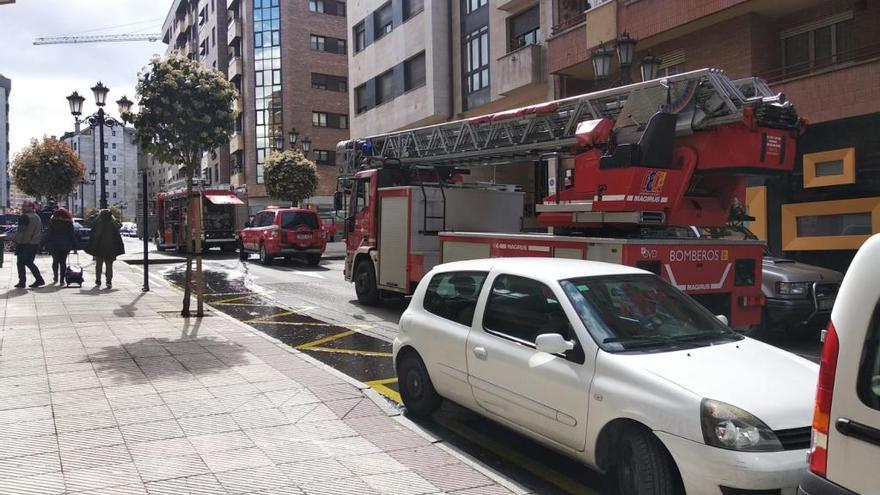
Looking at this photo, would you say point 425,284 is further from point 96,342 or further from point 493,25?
point 493,25

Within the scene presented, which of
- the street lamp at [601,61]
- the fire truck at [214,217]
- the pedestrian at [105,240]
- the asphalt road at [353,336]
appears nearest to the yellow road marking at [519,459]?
the asphalt road at [353,336]

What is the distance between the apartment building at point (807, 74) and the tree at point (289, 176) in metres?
20.1

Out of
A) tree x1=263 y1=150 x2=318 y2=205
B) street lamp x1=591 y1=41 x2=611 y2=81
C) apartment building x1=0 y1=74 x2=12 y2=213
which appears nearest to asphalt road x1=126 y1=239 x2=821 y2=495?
street lamp x1=591 y1=41 x2=611 y2=81

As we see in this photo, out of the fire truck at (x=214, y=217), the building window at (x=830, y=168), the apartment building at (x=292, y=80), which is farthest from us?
the apartment building at (x=292, y=80)

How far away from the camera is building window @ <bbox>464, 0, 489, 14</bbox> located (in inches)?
906

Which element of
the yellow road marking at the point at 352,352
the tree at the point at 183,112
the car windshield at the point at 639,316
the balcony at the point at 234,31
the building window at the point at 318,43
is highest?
the balcony at the point at 234,31

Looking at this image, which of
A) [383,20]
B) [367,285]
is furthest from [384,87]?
[367,285]

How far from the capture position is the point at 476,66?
23.4 m

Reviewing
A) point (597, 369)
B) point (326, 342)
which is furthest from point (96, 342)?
point (597, 369)

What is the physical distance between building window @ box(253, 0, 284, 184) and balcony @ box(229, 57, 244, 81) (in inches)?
70.8

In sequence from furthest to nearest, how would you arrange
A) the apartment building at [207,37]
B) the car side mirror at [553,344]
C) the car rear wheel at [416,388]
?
the apartment building at [207,37] → the car rear wheel at [416,388] → the car side mirror at [553,344]

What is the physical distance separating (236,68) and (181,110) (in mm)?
46113

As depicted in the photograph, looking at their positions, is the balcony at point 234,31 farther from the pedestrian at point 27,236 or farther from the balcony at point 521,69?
the pedestrian at point 27,236

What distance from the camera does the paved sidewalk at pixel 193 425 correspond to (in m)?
3.94
